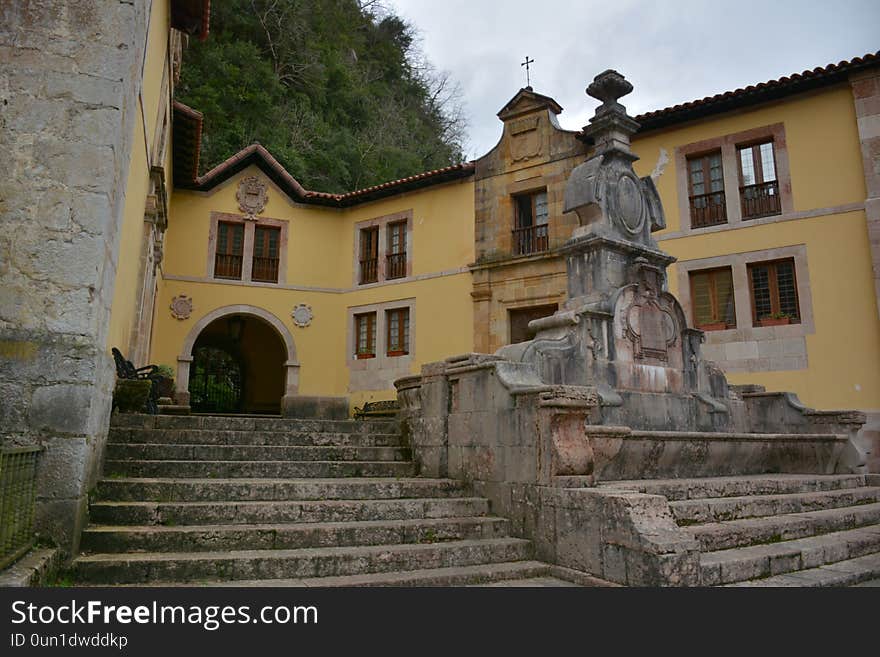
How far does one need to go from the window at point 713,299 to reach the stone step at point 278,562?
10.6 m

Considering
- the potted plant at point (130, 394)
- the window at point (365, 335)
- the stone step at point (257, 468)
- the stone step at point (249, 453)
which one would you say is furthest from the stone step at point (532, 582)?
the window at point (365, 335)

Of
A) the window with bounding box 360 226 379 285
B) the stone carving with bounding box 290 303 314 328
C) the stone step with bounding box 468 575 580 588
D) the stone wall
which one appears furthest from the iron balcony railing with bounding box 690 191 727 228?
the stone wall

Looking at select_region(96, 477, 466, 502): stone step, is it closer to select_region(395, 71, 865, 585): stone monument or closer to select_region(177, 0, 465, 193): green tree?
select_region(395, 71, 865, 585): stone monument

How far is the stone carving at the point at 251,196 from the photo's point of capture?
18.6m

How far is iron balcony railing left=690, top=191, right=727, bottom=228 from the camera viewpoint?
14430 millimetres

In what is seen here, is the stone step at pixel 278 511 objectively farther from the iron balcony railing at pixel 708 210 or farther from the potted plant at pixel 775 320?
the iron balcony railing at pixel 708 210

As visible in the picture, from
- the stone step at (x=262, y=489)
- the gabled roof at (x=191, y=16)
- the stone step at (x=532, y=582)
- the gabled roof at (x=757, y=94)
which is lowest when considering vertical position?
the stone step at (x=532, y=582)

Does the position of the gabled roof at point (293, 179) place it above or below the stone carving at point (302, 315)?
above

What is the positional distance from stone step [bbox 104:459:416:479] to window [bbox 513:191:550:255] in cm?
1085

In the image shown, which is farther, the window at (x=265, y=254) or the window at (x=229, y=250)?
the window at (x=265, y=254)

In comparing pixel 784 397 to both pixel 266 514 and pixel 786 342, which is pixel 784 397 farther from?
pixel 266 514

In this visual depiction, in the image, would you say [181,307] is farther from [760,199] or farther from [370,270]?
[760,199]

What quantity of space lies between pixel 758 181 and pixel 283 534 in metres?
13.1

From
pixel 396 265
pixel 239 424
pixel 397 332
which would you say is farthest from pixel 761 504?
pixel 396 265
